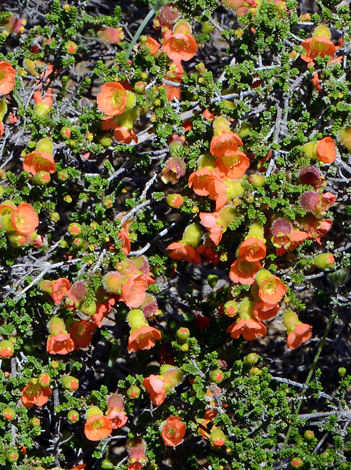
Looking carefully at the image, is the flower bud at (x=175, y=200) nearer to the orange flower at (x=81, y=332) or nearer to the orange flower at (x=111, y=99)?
the orange flower at (x=111, y=99)

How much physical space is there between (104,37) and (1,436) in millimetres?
2015

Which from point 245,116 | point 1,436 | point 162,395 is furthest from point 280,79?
point 1,436

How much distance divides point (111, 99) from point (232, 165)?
573mm

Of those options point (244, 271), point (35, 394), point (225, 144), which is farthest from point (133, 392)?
point (225, 144)

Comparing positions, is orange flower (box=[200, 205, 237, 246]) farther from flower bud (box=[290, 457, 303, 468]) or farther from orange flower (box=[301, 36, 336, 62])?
flower bud (box=[290, 457, 303, 468])

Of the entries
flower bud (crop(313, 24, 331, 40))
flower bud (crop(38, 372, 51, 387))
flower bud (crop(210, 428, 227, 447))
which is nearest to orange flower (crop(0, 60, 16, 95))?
flower bud (crop(38, 372, 51, 387))

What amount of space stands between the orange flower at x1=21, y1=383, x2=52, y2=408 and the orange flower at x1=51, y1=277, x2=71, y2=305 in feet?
1.16

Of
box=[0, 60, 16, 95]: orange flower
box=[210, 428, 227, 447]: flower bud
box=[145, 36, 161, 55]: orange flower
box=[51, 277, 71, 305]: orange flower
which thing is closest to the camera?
box=[210, 428, 227, 447]: flower bud

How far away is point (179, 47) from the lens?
2.77 m

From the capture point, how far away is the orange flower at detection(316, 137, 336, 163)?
2361 millimetres

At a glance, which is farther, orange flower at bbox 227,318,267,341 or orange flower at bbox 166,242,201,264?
orange flower at bbox 166,242,201,264

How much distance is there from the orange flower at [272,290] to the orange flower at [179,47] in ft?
3.65

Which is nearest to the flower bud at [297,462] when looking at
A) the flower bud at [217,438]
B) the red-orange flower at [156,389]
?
the flower bud at [217,438]

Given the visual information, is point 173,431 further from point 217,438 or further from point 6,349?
point 6,349
